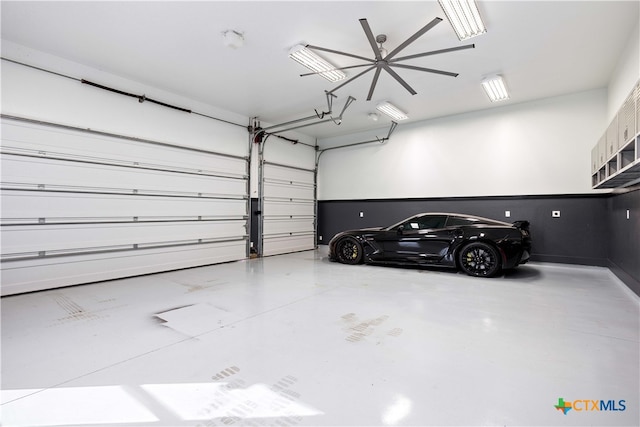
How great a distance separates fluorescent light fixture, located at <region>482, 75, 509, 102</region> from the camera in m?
4.77

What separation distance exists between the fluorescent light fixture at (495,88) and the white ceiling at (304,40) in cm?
12

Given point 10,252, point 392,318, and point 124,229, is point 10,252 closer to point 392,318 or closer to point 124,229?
point 124,229

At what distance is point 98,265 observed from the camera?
445 centimetres

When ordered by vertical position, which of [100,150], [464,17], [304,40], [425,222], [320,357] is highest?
[304,40]

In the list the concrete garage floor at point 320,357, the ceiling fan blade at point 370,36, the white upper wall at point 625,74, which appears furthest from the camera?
the white upper wall at point 625,74

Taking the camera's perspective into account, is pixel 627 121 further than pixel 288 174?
No

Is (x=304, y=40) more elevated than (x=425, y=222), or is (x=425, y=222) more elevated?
(x=304, y=40)

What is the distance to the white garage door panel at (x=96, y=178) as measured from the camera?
3.80 meters

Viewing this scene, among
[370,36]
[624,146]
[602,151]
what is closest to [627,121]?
[624,146]

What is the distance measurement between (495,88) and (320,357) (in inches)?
209

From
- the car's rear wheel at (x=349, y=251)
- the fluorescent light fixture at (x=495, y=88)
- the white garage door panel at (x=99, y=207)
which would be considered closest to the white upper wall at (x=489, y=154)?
the fluorescent light fixture at (x=495, y=88)

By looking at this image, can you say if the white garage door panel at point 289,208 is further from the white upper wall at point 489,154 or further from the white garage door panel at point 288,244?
the white upper wall at point 489,154

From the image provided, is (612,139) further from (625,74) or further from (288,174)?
(288,174)

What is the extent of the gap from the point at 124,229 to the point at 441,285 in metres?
4.94
